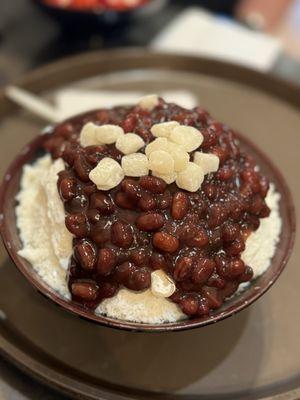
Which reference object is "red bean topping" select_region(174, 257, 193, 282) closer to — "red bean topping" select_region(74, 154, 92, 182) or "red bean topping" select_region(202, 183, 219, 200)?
"red bean topping" select_region(202, 183, 219, 200)

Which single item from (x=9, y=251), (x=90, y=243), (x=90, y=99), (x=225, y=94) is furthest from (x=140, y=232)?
(x=225, y=94)

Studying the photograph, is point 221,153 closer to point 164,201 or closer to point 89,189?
point 164,201

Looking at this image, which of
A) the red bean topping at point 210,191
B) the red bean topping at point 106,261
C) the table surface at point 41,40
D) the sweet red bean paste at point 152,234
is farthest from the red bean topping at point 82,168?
the table surface at point 41,40

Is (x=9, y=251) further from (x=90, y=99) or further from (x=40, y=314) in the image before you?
(x=90, y=99)

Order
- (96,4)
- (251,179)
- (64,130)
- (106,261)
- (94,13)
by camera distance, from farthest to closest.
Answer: (96,4)
(94,13)
(64,130)
(251,179)
(106,261)

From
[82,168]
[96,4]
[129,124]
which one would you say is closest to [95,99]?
[96,4]

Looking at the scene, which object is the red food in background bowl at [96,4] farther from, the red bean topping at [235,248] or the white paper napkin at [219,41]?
the red bean topping at [235,248]
